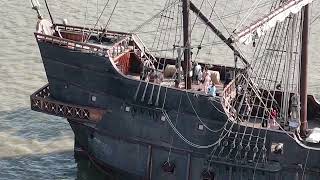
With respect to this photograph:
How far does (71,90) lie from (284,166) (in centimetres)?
746

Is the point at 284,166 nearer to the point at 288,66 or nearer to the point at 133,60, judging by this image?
the point at 288,66

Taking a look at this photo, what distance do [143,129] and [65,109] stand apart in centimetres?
285

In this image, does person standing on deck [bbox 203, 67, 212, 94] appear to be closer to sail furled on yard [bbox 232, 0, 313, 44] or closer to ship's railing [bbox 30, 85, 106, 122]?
sail furled on yard [bbox 232, 0, 313, 44]

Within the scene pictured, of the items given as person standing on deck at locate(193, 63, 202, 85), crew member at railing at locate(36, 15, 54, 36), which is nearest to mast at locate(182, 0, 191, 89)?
person standing on deck at locate(193, 63, 202, 85)

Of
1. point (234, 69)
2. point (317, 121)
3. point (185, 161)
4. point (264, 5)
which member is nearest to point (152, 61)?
point (234, 69)

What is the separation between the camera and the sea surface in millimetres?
23562

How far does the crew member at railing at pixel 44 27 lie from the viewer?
2218 centimetres

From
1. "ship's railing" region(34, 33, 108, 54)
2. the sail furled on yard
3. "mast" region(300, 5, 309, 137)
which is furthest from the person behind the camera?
"ship's railing" region(34, 33, 108, 54)

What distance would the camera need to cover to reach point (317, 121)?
886 inches

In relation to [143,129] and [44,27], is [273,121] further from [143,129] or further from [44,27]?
[44,27]

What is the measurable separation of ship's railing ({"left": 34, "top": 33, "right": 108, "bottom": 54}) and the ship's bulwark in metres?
0.19

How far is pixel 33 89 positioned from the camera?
29438 millimetres

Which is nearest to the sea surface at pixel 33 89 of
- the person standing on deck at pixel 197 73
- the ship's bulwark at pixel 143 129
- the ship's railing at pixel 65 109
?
the ship's bulwark at pixel 143 129

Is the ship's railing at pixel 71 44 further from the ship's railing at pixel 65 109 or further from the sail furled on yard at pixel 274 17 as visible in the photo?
the sail furled on yard at pixel 274 17
